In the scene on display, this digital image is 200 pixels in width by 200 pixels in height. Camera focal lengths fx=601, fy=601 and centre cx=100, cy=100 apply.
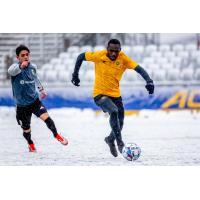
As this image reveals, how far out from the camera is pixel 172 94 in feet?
22.0

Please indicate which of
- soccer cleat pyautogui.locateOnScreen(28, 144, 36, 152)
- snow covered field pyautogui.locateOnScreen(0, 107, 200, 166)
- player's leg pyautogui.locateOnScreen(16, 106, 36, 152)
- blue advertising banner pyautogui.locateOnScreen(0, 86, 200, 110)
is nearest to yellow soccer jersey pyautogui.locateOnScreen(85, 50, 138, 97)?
blue advertising banner pyautogui.locateOnScreen(0, 86, 200, 110)

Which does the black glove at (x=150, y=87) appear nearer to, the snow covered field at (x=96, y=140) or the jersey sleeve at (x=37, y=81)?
the snow covered field at (x=96, y=140)

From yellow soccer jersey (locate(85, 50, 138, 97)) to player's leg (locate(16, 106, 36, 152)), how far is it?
808 millimetres

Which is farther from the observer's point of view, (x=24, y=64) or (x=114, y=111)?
(x=24, y=64)

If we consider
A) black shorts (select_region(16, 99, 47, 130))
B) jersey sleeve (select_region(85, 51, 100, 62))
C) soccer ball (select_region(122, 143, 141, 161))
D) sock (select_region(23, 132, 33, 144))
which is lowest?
soccer ball (select_region(122, 143, 141, 161))

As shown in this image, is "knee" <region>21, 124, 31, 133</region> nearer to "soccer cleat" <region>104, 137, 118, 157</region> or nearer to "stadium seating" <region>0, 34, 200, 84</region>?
"stadium seating" <region>0, 34, 200, 84</region>

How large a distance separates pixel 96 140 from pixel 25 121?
78cm

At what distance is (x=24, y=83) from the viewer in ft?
20.3

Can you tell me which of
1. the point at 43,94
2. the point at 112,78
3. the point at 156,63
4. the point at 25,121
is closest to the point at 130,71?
the point at 112,78

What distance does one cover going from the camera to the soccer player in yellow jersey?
6.06 m

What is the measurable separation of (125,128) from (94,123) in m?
0.35

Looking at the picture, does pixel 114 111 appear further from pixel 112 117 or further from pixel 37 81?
pixel 37 81

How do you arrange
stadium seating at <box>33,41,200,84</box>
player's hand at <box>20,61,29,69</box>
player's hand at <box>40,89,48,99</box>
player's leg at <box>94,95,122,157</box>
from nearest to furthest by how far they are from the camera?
player's leg at <box>94,95,122,157</box>
player's hand at <box>20,61,29,69</box>
player's hand at <box>40,89,48,99</box>
stadium seating at <box>33,41,200,84</box>

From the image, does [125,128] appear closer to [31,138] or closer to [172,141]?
[172,141]
